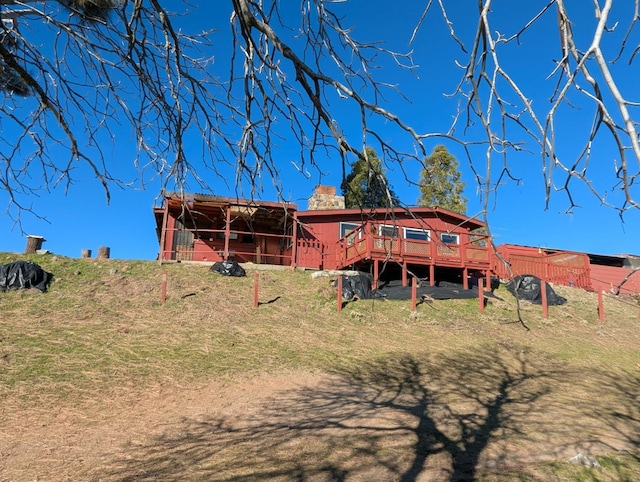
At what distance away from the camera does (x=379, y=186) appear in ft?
7.75

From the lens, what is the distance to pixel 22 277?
12.5 meters

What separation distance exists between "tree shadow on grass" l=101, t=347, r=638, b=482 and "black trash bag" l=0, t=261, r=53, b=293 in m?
9.28

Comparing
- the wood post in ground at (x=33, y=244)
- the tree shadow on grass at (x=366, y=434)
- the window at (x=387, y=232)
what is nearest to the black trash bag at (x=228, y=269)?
the wood post in ground at (x=33, y=244)

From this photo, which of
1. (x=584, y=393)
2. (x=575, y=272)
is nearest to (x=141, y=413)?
(x=584, y=393)

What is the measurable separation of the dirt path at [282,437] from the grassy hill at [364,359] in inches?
1.6

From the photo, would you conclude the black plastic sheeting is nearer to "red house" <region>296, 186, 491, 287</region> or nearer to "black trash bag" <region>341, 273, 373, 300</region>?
"black trash bag" <region>341, 273, 373, 300</region>

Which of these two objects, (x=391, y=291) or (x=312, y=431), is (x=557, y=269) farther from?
(x=312, y=431)

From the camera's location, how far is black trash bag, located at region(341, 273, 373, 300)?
14.3 meters

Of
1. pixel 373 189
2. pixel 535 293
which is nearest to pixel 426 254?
pixel 535 293

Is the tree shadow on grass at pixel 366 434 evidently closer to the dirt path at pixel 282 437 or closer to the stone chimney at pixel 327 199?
the dirt path at pixel 282 437

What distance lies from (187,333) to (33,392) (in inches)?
151

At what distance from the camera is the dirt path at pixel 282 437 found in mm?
4406

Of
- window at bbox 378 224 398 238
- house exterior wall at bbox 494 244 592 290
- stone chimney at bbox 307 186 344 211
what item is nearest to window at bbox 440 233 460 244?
house exterior wall at bbox 494 244 592 290

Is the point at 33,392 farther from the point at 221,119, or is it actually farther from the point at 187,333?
the point at 221,119
